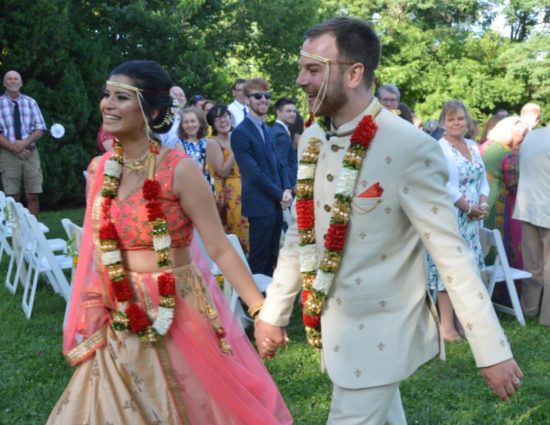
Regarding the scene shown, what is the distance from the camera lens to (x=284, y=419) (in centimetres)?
360

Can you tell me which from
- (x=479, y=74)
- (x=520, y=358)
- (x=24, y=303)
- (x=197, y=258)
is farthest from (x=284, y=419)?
(x=479, y=74)

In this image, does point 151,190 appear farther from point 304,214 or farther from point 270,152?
point 270,152

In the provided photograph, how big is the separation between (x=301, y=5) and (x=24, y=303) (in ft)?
48.1

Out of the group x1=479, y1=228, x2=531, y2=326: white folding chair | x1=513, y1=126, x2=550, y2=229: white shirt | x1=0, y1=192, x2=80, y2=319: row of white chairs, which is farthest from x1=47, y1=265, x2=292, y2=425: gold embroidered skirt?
x1=513, y1=126, x2=550, y2=229: white shirt

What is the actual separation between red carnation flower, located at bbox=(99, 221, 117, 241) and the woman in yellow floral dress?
16.2 feet

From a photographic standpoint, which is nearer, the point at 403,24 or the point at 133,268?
the point at 133,268

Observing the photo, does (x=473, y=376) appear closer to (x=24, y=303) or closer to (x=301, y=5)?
(x=24, y=303)

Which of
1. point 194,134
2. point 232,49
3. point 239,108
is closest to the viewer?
point 194,134

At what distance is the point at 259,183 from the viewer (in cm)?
735

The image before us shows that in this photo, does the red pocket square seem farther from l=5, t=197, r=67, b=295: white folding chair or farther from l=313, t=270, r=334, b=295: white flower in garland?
l=5, t=197, r=67, b=295: white folding chair

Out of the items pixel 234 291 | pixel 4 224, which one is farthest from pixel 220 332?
pixel 4 224

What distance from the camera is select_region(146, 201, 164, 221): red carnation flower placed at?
10.6 ft

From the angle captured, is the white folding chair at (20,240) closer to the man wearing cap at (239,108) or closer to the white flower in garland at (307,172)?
the man wearing cap at (239,108)

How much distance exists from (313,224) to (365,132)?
0.44 m
